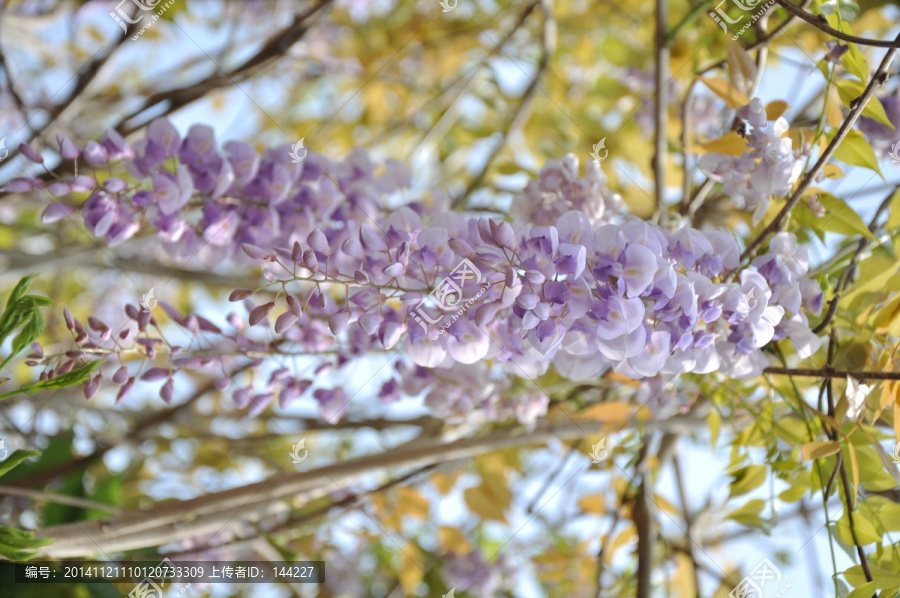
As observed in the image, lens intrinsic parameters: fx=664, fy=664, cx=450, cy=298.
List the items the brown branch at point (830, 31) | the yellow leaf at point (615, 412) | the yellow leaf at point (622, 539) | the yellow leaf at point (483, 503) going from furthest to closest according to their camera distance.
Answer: the yellow leaf at point (483, 503), the yellow leaf at point (622, 539), the yellow leaf at point (615, 412), the brown branch at point (830, 31)

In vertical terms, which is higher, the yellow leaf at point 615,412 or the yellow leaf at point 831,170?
the yellow leaf at point 831,170

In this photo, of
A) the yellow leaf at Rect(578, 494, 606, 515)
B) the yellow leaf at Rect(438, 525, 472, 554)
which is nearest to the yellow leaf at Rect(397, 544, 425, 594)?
the yellow leaf at Rect(438, 525, 472, 554)

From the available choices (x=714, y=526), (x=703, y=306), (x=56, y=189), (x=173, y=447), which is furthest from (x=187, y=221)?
(x=714, y=526)

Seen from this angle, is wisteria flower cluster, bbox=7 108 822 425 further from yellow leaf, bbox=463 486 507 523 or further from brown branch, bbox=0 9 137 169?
yellow leaf, bbox=463 486 507 523

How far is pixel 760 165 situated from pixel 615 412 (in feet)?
1.10

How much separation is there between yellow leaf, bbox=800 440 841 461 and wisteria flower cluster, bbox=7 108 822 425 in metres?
0.07

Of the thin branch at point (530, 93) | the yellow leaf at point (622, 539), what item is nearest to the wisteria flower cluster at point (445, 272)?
the yellow leaf at point (622, 539)

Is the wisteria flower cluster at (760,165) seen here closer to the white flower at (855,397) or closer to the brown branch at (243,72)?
the white flower at (855,397)

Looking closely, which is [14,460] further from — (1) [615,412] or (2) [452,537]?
(2) [452,537]

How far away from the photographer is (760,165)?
1.92ft

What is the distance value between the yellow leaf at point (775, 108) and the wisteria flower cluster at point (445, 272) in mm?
87

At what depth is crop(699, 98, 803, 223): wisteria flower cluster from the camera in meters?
0.57

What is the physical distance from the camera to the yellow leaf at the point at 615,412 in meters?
0.79

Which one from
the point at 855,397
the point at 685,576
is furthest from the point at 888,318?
the point at 685,576
